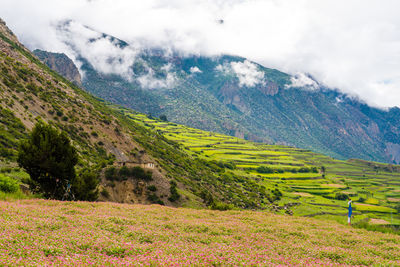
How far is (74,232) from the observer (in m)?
12.8

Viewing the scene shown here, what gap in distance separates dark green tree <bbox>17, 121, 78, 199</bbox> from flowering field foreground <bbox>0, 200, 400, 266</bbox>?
7087 millimetres

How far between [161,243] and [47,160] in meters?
18.7

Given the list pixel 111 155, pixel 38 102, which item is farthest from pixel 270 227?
pixel 38 102

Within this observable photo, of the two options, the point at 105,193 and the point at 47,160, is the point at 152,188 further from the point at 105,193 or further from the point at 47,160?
the point at 47,160

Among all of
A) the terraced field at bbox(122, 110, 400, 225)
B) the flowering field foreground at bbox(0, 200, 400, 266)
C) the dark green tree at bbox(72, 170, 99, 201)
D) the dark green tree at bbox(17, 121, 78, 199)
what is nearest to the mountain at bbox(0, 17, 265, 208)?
the dark green tree at bbox(72, 170, 99, 201)

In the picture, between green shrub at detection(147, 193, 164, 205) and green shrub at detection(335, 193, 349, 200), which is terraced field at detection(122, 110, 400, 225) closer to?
green shrub at detection(335, 193, 349, 200)

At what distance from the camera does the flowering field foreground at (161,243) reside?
33.0 feet

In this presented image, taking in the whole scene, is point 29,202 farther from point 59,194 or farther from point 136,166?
point 136,166

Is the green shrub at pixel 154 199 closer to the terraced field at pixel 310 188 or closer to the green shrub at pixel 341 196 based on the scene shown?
the terraced field at pixel 310 188

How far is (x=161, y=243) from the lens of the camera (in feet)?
42.8

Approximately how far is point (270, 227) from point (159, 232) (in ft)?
28.9

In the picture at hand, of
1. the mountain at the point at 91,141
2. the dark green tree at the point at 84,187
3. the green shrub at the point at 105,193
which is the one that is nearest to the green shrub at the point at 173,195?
the mountain at the point at 91,141

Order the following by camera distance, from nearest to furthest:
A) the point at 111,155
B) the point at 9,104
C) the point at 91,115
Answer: the point at 9,104 → the point at 111,155 → the point at 91,115

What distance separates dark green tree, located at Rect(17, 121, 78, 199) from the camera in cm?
2539
